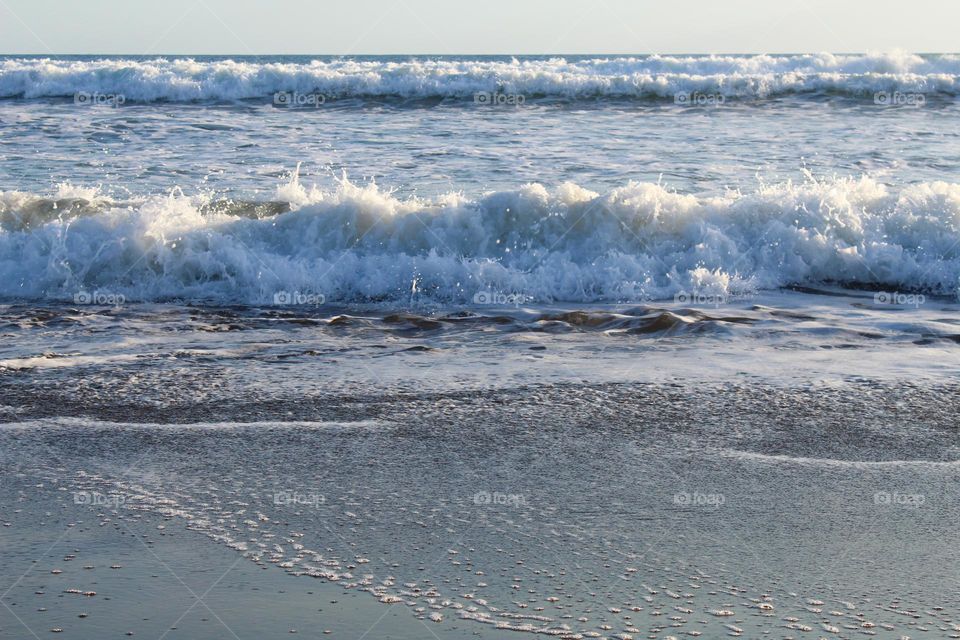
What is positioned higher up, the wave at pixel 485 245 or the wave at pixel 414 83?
the wave at pixel 414 83

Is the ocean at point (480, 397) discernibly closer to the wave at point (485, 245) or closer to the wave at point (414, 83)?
the wave at point (485, 245)

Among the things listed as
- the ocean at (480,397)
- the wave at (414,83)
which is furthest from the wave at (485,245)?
the wave at (414,83)

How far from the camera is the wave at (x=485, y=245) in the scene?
27.6ft

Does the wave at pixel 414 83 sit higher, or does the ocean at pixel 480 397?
the wave at pixel 414 83

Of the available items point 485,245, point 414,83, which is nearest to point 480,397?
point 485,245

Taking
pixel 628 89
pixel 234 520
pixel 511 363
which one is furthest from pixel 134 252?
pixel 628 89

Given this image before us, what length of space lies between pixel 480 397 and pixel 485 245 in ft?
14.0

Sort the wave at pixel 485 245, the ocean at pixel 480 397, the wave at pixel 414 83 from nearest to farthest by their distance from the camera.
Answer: the ocean at pixel 480 397, the wave at pixel 485 245, the wave at pixel 414 83

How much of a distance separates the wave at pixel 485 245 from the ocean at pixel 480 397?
34 mm

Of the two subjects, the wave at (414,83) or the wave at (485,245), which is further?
the wave at (414,83)

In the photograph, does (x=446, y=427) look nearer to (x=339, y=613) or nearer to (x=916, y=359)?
(x=339, y=613)

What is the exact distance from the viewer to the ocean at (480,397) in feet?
10.4

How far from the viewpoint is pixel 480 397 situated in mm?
5238

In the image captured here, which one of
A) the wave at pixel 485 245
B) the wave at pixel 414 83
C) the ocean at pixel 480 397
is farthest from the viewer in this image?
the wave at pixel 414 83
